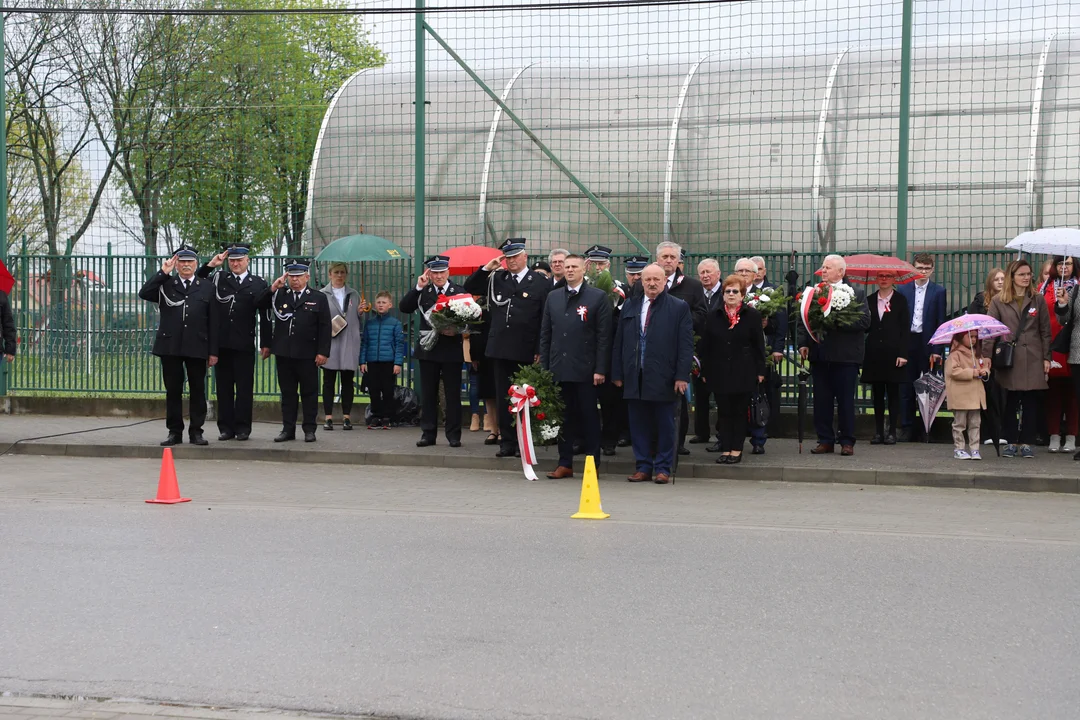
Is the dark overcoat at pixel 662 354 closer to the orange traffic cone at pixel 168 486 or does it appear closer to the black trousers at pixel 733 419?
the black trousers at pixel 733 419

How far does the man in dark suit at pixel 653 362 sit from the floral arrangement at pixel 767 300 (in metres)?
1.38

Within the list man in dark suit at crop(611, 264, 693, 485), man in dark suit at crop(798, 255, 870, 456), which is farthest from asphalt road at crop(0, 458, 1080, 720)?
man in dark suit at crop(798, 255, 870, 456)

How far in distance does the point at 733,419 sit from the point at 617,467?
A: 1.20 meters

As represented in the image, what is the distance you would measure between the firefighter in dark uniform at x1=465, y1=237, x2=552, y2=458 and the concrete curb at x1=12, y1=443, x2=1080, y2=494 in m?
0.57

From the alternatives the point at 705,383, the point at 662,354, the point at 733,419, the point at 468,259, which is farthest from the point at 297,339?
the point at 733,419

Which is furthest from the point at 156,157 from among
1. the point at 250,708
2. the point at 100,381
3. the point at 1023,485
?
the point at 250,708

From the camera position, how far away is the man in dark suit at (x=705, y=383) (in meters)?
12.7

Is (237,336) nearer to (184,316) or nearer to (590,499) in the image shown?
(184,316)

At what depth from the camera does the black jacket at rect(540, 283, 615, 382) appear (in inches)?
463

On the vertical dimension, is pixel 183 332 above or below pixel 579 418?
above

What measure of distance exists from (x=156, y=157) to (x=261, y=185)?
6.27 meters

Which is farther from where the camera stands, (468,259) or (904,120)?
(468,259)

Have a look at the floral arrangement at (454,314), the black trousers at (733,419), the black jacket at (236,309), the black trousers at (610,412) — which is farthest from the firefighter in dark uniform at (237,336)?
the black trousers at (733,419)

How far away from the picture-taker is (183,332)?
13961 millimetres
